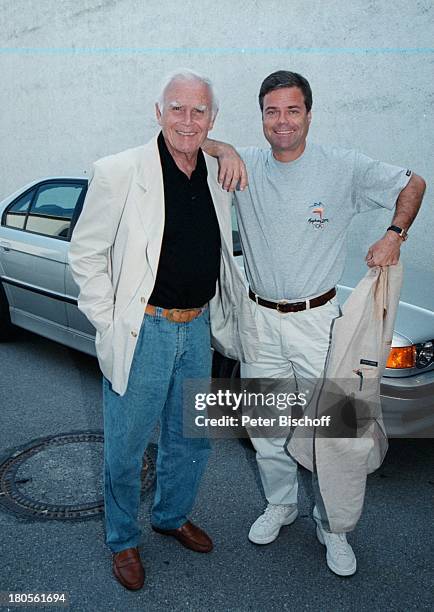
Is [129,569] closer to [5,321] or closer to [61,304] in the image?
[61,304]

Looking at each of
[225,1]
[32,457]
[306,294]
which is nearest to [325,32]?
[225,1]

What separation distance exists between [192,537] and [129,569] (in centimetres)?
35

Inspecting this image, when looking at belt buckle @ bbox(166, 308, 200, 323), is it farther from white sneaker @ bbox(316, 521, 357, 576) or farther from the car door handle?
the car door handle

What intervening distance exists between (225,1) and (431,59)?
266 cm

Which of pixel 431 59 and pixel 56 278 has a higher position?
pixel 431 59

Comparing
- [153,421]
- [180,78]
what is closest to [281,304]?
[153,421]

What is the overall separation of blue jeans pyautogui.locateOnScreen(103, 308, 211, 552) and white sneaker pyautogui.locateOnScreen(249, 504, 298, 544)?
376mm

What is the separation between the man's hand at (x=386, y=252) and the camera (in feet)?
8.37

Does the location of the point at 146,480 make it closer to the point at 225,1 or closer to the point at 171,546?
the point at 171,546

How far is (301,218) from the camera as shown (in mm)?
2645

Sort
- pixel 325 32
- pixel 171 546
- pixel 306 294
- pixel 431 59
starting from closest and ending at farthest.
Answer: pixel 306 294, pixel 171 546, pixel 431 59, pixel 325 32

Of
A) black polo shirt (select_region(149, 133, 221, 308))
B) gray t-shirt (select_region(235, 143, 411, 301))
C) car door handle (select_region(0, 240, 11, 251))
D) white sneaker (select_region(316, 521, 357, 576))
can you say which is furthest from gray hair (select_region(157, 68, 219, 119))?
car door handle (select_region(0, 240, 11, 251))

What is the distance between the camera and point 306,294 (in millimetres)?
2693

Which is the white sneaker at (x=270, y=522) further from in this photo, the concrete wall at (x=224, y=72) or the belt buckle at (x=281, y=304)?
the concrete wall at (x=224, y=72)
